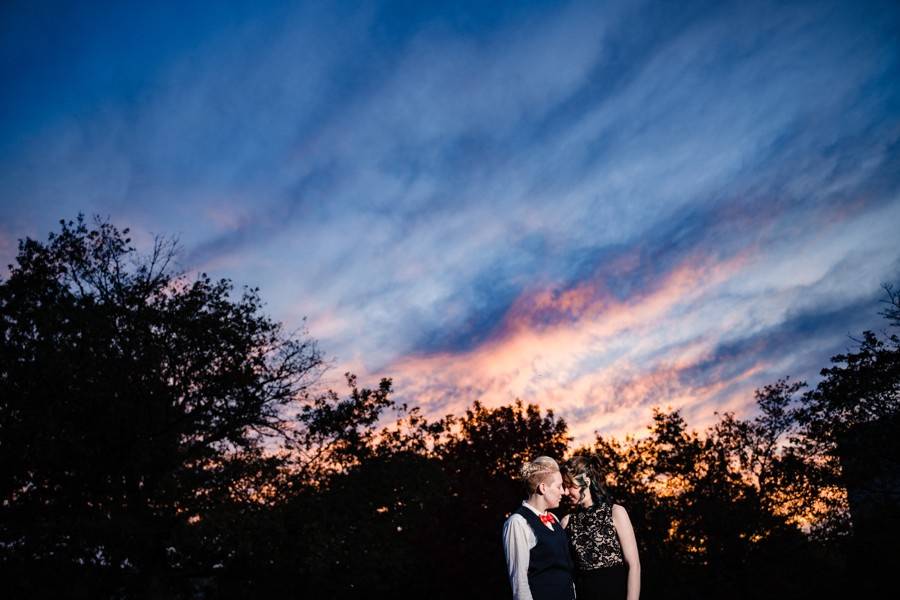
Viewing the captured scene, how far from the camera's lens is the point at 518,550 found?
404 centimetres

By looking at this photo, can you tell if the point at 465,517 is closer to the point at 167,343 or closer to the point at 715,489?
the point at 715,489

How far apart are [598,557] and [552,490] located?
0.95 metres

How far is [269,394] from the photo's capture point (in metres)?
18.7

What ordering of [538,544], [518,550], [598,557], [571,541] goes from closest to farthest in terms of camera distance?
1. [518,550]
2. [538,544]
3. [598,557]
4. [571,541]

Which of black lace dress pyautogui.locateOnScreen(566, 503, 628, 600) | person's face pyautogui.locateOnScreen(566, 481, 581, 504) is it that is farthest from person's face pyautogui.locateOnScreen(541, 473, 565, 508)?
black lace dress pyautogui.locateOnScreen(566, 503, 628, 600)

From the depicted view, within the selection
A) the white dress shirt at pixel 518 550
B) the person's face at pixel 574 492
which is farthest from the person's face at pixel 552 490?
the person's face at pixel 574 492

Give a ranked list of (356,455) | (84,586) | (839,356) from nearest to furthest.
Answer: (84,586) < (356,455) < (839,356)

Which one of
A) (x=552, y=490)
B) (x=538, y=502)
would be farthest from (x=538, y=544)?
(x=552, y=490)

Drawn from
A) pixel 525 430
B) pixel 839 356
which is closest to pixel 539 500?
pixel 839 356

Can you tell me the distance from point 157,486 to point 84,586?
9.68 feet

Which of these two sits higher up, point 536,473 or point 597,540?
point 536,473

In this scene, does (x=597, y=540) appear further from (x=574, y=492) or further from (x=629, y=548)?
(x=574, y=492)

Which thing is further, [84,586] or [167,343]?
[167,343]

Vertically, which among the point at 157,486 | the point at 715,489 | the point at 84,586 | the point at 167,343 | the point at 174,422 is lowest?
the point at 715,489
